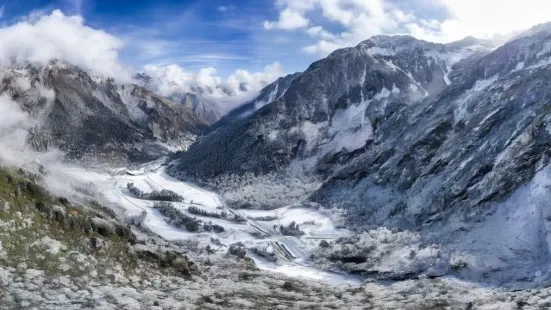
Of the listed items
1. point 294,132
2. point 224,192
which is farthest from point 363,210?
point 294,132

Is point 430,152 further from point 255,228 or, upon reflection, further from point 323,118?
point 323,118

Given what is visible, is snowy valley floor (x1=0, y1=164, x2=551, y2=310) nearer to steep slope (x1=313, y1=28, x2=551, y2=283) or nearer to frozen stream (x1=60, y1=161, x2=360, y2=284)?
frozen stream (x1=60, y1=161, x2=360, y2=284)

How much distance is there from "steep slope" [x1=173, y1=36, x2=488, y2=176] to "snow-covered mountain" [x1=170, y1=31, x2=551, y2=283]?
50 cm

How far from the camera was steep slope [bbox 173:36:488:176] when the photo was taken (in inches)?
6270

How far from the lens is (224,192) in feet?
462

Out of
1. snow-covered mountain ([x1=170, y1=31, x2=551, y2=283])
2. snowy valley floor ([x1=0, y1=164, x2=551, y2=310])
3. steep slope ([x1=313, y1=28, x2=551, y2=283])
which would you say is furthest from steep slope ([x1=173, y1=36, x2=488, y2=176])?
snowy valley floor ([x1=0, y1=164, x2=551, y2=310])

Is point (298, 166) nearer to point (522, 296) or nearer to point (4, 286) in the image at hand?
point (522, 296)

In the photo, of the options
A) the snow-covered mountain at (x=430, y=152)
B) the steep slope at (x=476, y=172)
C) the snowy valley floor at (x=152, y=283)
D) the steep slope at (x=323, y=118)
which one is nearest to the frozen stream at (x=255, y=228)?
the snowy valley floor at (x=152, y=283)

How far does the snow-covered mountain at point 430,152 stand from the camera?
2827 inches

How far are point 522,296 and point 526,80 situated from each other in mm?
80396

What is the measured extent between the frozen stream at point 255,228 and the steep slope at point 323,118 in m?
25.5

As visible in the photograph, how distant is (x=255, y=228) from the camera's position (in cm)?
10306

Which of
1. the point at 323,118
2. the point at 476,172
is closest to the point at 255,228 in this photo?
the point at 476,172

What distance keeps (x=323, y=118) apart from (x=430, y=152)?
203ft
